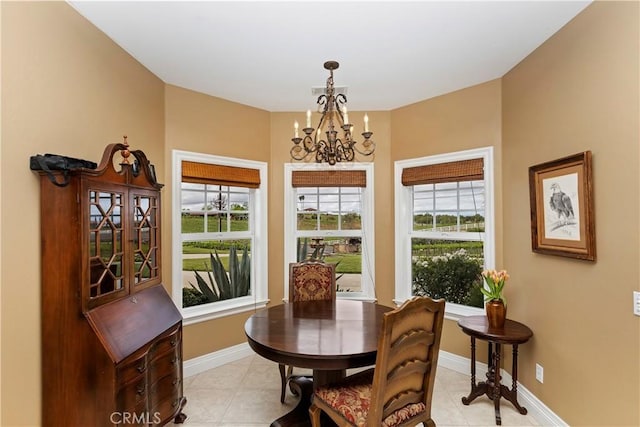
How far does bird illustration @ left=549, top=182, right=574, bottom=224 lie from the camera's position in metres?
2.09

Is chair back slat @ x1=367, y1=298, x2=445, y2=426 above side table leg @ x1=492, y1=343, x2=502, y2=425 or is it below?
above

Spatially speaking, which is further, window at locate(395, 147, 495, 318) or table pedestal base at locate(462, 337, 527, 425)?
window at locate(395, 147, 495, 318)

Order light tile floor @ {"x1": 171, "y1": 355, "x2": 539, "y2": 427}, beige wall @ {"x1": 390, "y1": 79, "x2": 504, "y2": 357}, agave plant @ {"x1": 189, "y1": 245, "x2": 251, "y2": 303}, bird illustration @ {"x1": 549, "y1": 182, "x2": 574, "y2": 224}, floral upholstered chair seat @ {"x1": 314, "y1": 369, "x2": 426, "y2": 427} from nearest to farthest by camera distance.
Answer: floral upholstered chair seat @ {"x1": 314, "y1": 369, "x2": 426, "y2": 427} → bird illustration @ {"x1": 549, "y1": 182, "x2": 574, "y2": 224} → light tile floor @ {"x1": 171, "y1": 355, "x2": 539, "y2": 427} → beige wall @ {"x1": 390, "y1": 79, "x2": 504, "y2": 357} → agave plant @ {"x1": 189, "y1": 245, "x2": 251, "y2": 303}

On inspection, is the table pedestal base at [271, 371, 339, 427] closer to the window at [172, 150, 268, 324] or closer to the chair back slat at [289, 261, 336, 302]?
the chair back slat at [289, 261, 336, 302]

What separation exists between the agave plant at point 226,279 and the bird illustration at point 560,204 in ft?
9.51

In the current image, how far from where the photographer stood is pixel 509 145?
2738mm

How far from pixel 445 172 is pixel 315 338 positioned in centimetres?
214

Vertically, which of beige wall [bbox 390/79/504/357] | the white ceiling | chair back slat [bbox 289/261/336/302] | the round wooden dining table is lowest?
the round wooden dining table

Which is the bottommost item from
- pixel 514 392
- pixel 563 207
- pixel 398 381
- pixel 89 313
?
pixel 514 392

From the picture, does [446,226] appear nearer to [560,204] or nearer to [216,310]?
[560,204]

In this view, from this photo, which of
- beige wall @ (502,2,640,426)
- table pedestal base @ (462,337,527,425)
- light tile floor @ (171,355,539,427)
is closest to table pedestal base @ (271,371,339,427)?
light tile floor @ (171,355,539,427)

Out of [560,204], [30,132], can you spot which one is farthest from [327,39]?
[560,204]

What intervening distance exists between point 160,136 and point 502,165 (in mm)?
3135

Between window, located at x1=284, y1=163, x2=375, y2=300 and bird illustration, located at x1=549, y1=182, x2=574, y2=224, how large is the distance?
5.80 ft
